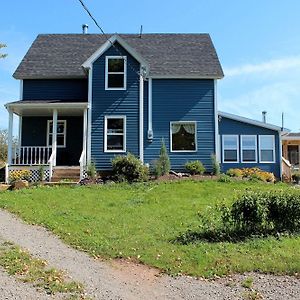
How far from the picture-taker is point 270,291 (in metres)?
6.59

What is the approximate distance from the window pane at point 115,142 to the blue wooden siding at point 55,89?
9.14 ft

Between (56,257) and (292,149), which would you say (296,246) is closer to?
(56,257)

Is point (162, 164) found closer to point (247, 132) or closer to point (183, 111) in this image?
point (183, 111)

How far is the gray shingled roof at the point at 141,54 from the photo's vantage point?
74.0 ft

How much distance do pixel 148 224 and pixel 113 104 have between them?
11.7 m

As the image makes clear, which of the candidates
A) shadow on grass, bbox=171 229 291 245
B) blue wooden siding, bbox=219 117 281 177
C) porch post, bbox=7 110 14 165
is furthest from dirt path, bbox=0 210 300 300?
blue wooden siding, bbox=219 117 281 177

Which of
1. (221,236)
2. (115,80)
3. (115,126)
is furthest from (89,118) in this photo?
(221,236)

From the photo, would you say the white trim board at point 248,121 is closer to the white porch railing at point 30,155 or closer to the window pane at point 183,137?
the window pane at point 183,137

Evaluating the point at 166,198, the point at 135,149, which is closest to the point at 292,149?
the point at 135,149

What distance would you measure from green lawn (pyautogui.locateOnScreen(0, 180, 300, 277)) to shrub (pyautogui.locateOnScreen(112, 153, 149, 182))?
1245 mm

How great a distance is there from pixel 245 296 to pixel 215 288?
510 millimetres

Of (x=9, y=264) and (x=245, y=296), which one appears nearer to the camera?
(x=245, y=296)

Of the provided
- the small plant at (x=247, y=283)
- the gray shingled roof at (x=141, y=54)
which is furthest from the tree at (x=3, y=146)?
the small plant at (x=247, y=283)

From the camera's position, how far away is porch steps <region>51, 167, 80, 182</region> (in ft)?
64.6
